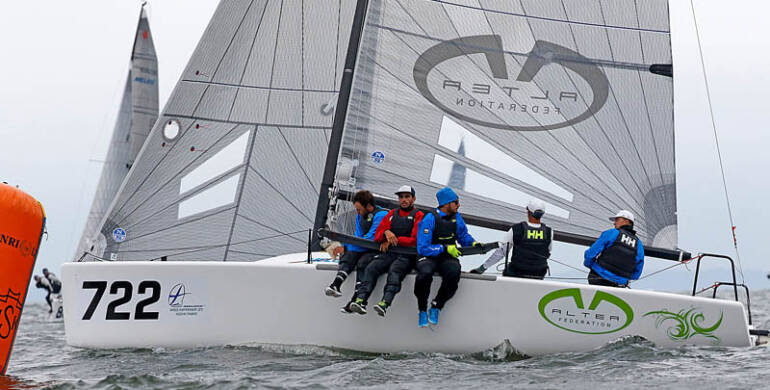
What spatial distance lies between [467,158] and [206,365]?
3103mm

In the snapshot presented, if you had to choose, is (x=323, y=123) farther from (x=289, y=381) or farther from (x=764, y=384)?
(x=764, y=384)

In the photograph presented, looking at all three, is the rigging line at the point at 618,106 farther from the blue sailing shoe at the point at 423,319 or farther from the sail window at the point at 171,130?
the sail window at the point at 171,130

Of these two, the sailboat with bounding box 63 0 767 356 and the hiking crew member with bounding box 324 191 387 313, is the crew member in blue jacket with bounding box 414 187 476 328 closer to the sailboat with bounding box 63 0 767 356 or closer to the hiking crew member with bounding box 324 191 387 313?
the sailboat with bounding box 63 0 767 356

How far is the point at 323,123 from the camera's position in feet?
35.2

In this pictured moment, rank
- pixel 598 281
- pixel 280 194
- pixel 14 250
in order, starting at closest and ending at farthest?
pixel 14 250
pixel 598 281
pixel 280 194

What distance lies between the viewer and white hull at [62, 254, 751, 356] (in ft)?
23.5

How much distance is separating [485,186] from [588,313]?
1.79m

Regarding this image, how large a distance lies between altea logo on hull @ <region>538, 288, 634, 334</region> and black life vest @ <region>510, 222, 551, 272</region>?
1.40ft

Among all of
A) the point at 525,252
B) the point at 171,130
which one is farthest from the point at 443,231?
the point at 171,130

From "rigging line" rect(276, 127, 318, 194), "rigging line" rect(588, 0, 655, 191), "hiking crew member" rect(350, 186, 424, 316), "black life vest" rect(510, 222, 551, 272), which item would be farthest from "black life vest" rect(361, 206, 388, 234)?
"rigging line" rect(276, 127, 318, 194)

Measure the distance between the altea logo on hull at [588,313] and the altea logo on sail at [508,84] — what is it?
1.99 m

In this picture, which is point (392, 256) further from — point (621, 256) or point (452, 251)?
point (621, 256)

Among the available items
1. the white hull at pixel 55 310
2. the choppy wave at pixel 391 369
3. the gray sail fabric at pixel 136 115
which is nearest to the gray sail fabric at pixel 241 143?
the choppy wave at pixel 391 369

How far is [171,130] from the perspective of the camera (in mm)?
10008
